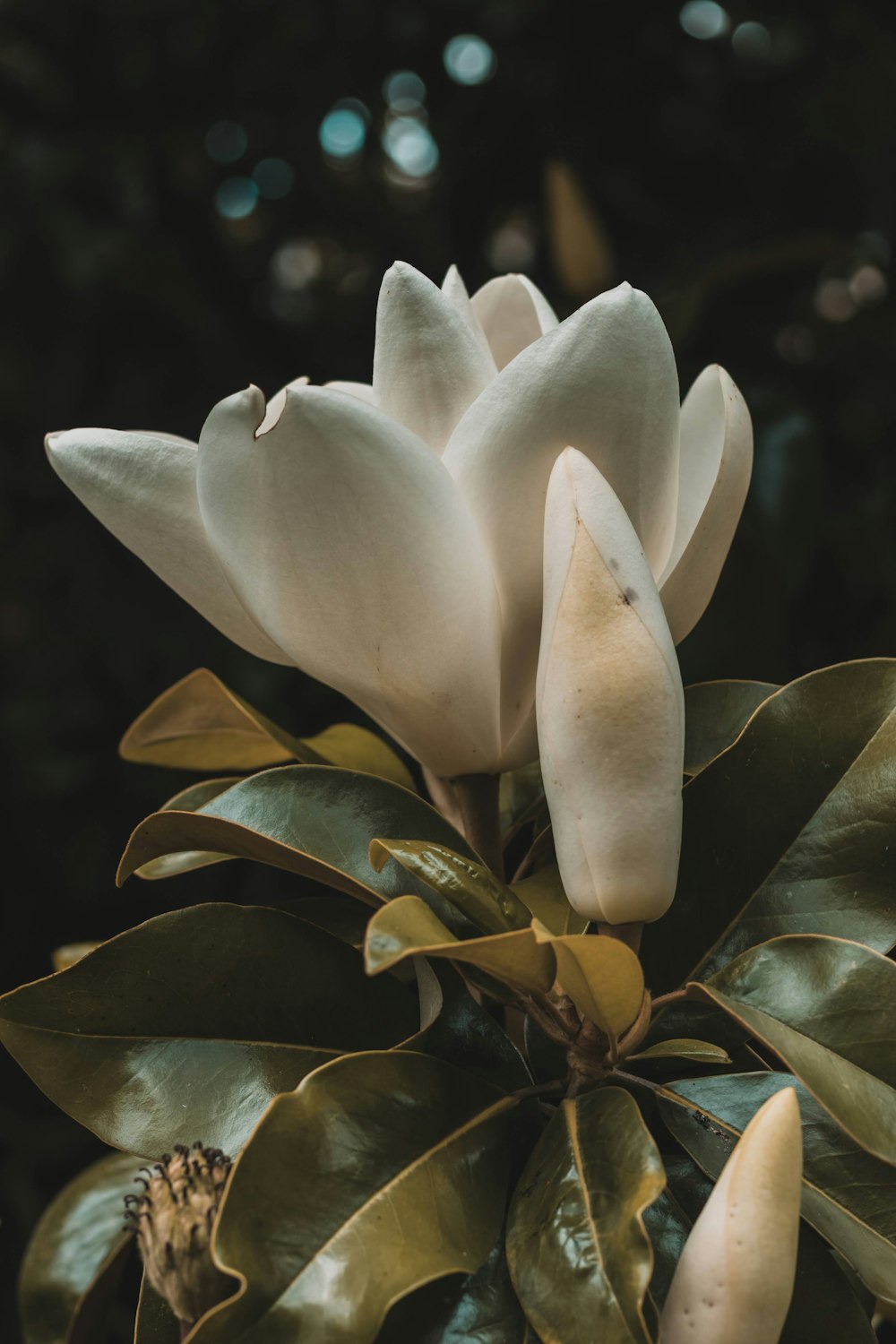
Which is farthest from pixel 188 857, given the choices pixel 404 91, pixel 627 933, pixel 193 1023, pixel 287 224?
pixel 404 91

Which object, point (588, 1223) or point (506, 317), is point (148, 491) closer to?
point (506, 317)

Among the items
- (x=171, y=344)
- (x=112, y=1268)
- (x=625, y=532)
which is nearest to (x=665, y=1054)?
(x=625, y=532)

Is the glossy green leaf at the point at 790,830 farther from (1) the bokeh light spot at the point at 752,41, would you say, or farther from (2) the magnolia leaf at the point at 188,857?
(1) the bokeh light spot at the point at 752,41

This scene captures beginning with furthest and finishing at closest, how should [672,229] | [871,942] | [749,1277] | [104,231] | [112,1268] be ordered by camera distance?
[672,229] < [104,231] < [112,1268] < [871,942] < [749,1277]

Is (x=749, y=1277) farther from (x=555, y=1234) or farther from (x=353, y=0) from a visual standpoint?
(x=353, y=0)

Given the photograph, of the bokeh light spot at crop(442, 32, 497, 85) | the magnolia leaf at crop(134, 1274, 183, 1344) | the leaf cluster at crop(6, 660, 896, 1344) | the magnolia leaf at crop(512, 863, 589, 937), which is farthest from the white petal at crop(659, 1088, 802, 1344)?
the bokeh light spot at crop(442, 32, 497, 85)

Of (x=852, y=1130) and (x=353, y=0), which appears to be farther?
(x=353, y=0)

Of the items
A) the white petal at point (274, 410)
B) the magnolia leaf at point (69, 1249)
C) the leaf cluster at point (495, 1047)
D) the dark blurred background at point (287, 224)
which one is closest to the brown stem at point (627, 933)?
the leaf cluster at point (495, 1047)
